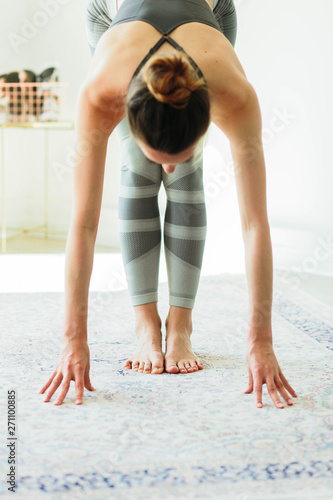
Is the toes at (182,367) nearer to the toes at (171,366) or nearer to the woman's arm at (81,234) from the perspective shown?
the toes at (171,366)

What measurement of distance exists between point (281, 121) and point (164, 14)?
157 centimetres

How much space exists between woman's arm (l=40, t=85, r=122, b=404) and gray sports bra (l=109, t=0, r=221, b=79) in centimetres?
12

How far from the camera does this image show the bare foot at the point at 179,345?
1.43 metres

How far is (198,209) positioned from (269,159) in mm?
1338

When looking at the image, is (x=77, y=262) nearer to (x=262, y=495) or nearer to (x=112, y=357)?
(x=112, y=357)

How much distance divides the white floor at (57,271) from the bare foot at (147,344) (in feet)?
2.55

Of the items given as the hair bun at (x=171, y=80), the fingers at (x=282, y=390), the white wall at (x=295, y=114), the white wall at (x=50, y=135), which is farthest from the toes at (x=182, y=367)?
the white wall at (x=50, y=135)

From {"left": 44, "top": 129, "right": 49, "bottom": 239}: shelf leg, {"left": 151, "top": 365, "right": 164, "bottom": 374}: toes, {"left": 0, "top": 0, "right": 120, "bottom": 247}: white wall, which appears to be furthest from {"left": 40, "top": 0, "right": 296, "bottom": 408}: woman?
{"left": 44, "top": 129, "right": 49, "bottom": 239}: shelf leg

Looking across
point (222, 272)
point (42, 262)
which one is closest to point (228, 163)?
point (222, 272)

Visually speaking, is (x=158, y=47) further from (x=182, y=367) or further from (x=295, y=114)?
(x=295, y=114)

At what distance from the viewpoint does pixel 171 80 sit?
102cm

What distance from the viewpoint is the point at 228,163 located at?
2869 millimetres

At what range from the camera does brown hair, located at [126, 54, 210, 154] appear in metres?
1.03

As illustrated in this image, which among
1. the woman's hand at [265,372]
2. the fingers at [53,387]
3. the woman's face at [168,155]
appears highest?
the woman's face at [168,155]
